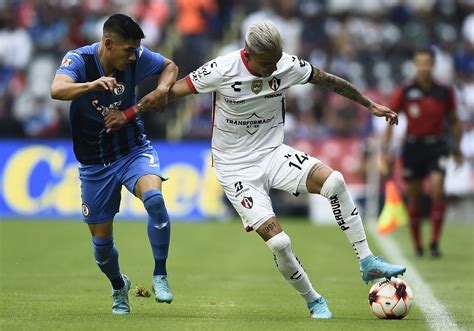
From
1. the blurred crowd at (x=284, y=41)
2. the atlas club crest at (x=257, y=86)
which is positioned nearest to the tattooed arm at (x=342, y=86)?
the atlas club crest at (x=257, y=86)

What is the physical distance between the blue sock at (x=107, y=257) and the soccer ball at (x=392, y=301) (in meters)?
2.20

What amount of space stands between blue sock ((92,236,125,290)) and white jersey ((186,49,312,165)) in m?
1.18

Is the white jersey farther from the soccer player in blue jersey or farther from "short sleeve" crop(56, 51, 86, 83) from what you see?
"short sleeve" crop(56, 51, 86, 83)

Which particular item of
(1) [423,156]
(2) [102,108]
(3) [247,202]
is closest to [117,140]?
(2) [102,108]

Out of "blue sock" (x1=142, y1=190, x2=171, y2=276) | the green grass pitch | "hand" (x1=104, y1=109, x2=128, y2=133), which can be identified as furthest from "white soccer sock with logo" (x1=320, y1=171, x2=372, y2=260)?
"hand" (x1=104, y1=109, x2=128, y2=133)

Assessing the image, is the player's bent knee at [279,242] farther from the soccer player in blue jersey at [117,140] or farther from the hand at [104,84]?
the hand at [104,84]

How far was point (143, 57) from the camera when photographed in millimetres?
9648

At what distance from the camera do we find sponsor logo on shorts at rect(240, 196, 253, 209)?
9.38 metres

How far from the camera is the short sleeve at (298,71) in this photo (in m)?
9.45

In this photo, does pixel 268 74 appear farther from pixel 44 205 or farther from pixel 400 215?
pixel 44 205

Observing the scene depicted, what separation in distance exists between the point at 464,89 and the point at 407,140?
31.3 feet

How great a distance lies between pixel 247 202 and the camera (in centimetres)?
940

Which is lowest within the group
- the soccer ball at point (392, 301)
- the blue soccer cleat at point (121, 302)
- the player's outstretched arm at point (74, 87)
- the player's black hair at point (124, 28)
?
the blue soccer cleat at point (121, 302)

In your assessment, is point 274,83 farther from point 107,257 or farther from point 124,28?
point 107,257
